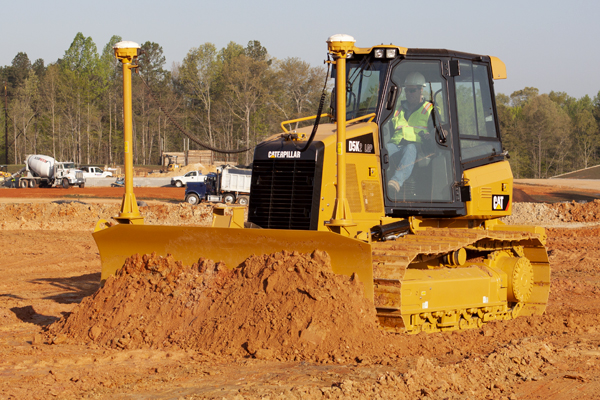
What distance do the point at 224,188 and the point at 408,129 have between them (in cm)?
2733

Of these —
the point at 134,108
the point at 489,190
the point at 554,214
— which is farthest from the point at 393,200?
the point at 134,108

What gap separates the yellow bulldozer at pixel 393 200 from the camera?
6.78 m

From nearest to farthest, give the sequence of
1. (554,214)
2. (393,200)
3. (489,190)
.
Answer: (393,200)
(489,190)
(554,214)

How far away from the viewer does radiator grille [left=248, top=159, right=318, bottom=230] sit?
23.5 ft

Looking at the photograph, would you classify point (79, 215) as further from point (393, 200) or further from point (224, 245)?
point (393, 200)

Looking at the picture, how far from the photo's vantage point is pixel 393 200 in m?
7.66

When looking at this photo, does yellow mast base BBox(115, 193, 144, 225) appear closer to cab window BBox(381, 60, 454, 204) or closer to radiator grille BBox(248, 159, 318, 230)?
radiator grille BBox(248, 159, 318, 230)

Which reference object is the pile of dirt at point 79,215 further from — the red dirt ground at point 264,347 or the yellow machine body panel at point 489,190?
the yellow machine body panel at point 489,190

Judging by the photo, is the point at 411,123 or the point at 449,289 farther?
the point at 411,123

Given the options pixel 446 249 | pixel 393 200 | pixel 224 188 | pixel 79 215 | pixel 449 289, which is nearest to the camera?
pixel 446 249

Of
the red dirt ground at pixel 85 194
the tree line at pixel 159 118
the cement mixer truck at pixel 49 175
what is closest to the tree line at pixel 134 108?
the tree line at pixel 159 118

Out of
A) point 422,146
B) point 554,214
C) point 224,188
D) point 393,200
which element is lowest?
point 554,214

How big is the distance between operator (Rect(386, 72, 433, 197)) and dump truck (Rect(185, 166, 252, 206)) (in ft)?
87.7

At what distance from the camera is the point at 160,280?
24.3 ft
